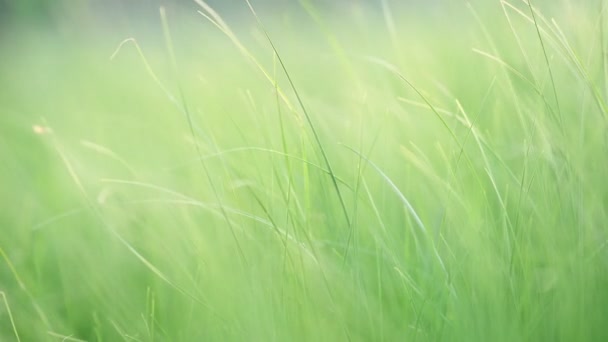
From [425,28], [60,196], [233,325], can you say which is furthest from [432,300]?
[425,28]

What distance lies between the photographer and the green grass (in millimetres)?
641

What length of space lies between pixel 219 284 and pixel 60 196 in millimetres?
819

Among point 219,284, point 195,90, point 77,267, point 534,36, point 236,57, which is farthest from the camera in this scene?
point 236,57

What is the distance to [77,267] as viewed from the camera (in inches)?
41.0

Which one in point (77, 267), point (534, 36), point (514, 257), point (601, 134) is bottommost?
point (77, 267)

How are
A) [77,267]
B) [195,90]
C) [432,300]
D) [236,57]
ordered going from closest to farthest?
[432,300] < [77,267] < [195,90] < [236,57]

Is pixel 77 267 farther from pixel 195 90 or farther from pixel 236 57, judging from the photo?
pixel 236 57

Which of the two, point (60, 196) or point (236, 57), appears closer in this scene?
point (60, 196)

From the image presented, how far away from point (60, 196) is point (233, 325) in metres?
0.88

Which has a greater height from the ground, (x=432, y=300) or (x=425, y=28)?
(x=425, y=28)

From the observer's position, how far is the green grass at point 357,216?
2.10 ft

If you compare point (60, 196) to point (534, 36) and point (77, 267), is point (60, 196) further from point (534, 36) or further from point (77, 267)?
point (534, 36)

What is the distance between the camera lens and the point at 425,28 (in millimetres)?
2355

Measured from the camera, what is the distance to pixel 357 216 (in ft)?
2.78
